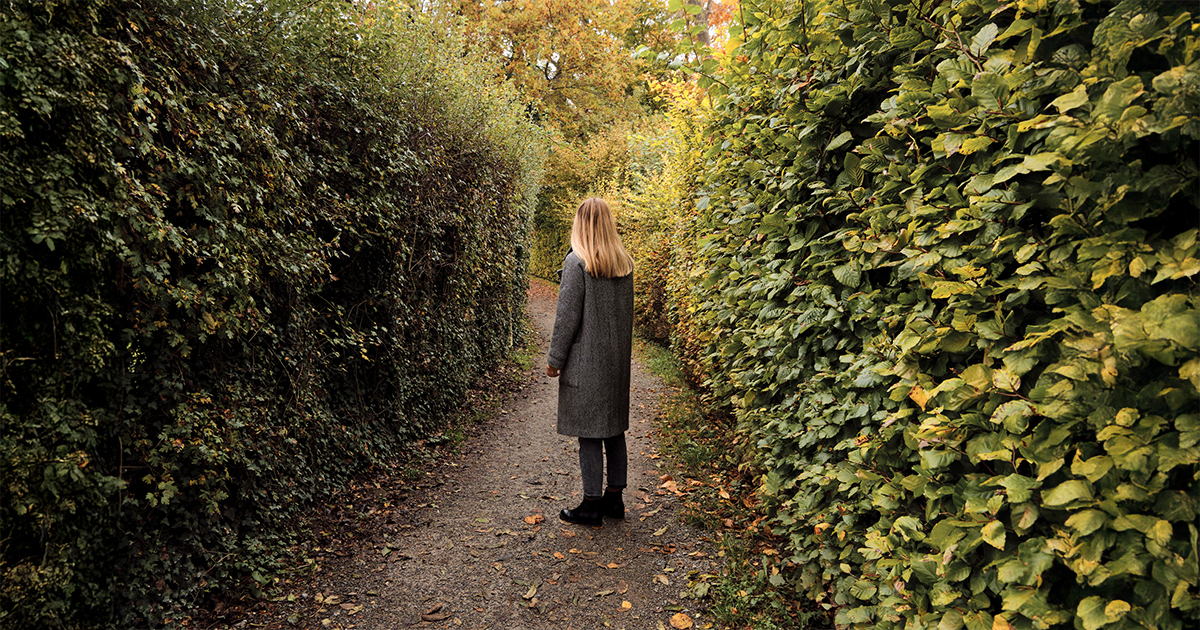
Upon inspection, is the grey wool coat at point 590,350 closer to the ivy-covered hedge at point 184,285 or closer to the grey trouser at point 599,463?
the grey trouser at point 599,463

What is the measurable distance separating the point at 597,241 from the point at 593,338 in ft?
2.32

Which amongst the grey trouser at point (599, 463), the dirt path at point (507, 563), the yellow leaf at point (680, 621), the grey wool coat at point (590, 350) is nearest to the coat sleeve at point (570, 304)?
the grey wool coat at point (590, 350)

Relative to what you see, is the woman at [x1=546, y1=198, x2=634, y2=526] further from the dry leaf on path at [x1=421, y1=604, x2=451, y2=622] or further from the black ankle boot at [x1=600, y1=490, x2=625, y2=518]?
the dry leaf on path at [x1=421, y1=604, x2=451, y2=622]

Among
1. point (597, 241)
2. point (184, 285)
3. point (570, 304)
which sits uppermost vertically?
point (597, 241)

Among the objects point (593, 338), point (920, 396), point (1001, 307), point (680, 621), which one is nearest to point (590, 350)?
point (593, 338)

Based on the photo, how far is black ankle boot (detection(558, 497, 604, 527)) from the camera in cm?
443

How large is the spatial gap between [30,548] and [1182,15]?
159 inches

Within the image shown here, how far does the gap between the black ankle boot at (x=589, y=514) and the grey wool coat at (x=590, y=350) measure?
58 centimetres

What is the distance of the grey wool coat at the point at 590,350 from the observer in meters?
4.27

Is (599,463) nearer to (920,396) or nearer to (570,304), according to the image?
(570,304)

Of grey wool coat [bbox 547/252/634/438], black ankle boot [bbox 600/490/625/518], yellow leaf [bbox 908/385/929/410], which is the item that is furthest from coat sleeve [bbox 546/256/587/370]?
yellow leaf [bbox 908/385/929/410]

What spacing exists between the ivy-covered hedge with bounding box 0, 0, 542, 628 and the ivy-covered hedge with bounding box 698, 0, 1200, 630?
9.73 feet

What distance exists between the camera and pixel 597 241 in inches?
169

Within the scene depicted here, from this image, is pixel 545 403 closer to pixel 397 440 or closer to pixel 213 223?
pixel 397 440
